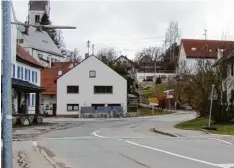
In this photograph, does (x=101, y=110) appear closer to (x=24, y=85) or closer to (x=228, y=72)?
(x=24, y=85)

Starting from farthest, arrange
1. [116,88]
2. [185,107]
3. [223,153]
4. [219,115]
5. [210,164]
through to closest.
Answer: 1. [185,107]
2. [116,88]
3. [219,115]
4. [223,153]
5. [210,164]

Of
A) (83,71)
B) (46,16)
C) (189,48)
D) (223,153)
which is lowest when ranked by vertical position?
(223,153)

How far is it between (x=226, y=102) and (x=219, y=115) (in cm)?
114

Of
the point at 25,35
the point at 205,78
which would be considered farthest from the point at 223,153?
the point at 25,35

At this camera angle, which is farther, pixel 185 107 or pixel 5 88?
pixel 185 107

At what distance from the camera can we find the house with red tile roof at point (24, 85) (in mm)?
48619

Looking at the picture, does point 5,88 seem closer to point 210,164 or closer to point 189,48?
point 210,164

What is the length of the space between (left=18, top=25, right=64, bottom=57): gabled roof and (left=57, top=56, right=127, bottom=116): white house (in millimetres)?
36208

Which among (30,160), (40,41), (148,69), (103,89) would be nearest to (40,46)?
(40,41)

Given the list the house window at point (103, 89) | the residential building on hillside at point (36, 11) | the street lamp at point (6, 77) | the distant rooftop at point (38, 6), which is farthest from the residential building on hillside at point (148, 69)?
the street lamp at point (6, 77)

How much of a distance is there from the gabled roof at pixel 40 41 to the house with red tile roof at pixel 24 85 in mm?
48765

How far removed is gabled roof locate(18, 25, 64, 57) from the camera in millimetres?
113469

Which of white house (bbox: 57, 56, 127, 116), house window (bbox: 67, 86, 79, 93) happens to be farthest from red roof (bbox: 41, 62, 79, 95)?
house window (bbox: 67, 86, 79, 93)

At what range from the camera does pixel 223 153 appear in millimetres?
17734
